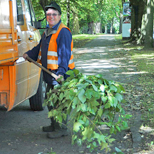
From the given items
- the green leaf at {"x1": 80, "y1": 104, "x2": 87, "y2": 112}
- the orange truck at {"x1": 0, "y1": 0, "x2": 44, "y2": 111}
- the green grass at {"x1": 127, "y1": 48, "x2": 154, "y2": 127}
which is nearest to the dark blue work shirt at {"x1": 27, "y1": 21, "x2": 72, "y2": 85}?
the orange truck at {"x1": 0, "y1": 0, "x2": 44, "y2": 111}

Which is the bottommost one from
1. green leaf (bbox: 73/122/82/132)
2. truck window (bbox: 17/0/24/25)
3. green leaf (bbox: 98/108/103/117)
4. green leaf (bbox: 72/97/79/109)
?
green leaf (bbox: 73/122/82/132)

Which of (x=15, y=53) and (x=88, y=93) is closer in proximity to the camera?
(x=88, y=93)

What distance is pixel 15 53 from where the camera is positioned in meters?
4.55

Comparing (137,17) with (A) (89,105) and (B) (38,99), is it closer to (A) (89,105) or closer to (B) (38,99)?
(B) (38,99)

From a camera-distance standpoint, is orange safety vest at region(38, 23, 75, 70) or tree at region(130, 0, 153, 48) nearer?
orange safety vest at region(38, 23, 75, 70)

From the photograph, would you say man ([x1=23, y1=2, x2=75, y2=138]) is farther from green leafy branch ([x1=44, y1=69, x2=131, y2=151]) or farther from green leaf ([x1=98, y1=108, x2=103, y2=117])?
green leaf ([x1=98, y1=108, x2=103, y2=117])

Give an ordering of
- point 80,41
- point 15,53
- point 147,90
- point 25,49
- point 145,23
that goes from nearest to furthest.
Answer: point 15,53 < point 25,49 < point 147,90 < point 145,23 < point 80,41

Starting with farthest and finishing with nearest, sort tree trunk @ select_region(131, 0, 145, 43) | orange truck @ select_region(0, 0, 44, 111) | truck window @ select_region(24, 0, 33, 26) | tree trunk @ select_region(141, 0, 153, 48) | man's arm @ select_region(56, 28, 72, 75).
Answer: tree trunk @ select_region(131, 0, 145, 43), tree trunk @ select_region(141, 0, 153, 48), truck window @ select_region(24, 0, 33, 26), man's arm @ select_region(56, 28, 72, 75), orange truck @ select_region(0, 0, 44, 111)

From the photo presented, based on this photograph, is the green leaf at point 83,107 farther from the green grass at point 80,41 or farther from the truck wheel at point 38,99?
the green grass at point 80,41

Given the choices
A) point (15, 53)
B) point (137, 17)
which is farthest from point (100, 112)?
point (137, 17)

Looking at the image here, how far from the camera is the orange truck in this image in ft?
13.8

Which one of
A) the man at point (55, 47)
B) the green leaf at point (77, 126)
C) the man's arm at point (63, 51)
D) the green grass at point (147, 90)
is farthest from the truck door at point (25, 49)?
the green grass at point (147, 90)

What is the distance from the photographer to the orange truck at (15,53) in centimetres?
420

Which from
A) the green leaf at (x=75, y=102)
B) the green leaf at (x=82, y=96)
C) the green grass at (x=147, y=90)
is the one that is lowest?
the green grass at (x=147, y=90)
